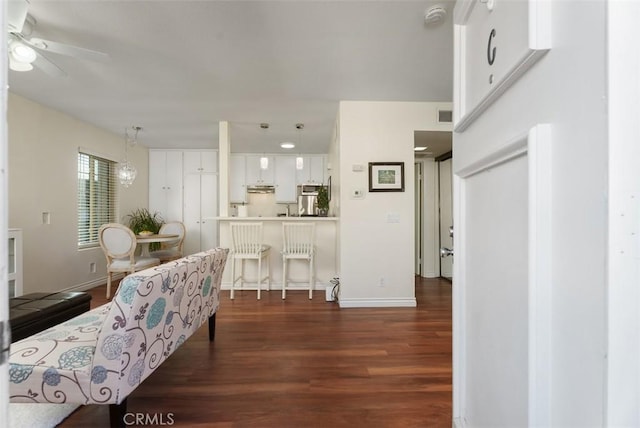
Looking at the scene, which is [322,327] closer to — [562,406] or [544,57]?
[562,406]

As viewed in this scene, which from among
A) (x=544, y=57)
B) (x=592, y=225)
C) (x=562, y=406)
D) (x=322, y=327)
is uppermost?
(x=544, y=57)

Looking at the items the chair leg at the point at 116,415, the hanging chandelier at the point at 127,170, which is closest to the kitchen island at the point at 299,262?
the hanging chandelier at the point at 127,170

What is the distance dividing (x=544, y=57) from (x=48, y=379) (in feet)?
6.81

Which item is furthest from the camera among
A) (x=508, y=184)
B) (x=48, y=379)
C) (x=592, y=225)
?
(x=48, y=379)

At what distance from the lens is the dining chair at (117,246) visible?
3686 millimetres

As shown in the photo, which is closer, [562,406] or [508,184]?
[562,406]

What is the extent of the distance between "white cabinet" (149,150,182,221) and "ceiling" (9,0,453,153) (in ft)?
5.37

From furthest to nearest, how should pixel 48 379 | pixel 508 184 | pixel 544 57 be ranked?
pixel 48 379, pixel 508 184, pixel 544 57

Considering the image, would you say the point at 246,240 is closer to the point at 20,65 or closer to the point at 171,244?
the point at 171,244

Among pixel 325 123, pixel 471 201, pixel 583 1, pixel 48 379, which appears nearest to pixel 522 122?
pixel 583 1

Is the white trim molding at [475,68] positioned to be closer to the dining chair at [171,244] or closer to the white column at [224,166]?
the white column at [224,166]

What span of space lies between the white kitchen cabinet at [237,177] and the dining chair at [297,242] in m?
2.50

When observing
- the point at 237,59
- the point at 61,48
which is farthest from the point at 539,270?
the point at 61,48

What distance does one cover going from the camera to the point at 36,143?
3.43m
